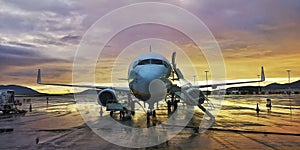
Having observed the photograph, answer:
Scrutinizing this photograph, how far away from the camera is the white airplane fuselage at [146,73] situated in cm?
1491

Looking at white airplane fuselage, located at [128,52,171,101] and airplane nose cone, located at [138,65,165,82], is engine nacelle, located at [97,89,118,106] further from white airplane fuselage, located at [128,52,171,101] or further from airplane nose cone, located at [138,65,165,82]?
airplane nose cone, located at [138,65,165,82]

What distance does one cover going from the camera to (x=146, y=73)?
15000 mm

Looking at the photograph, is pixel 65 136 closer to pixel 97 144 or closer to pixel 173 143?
pixel 97 144

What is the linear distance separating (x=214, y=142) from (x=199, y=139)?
880 millimetres

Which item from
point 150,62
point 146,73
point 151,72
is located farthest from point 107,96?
point 151,72

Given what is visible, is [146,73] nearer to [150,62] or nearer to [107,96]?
[150,62]

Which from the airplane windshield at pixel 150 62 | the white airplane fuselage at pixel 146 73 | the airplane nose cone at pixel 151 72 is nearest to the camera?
the airplane nose cone at pixel 151 72

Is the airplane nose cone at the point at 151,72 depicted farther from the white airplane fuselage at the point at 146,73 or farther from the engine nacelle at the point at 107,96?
the engine nacelle at the point at 107,96

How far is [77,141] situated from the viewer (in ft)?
35.5

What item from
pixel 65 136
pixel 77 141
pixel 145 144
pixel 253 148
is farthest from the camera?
pixel 65 136

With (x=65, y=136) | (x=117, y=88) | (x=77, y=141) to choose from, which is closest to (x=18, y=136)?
(x=65, y=136)

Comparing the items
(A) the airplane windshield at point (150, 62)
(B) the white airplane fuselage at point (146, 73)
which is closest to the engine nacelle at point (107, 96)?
(B) the white airplane fuselage at point (146, 73)

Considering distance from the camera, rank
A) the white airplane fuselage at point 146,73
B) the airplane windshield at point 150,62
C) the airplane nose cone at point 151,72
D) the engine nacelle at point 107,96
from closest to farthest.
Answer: the airplane nose cone at point 151,72
the white airplane fuselage at point 146,73
the airplane windshield at point 150,62
the engine nacelle at point 107,96

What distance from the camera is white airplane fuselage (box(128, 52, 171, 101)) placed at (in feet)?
48.9
